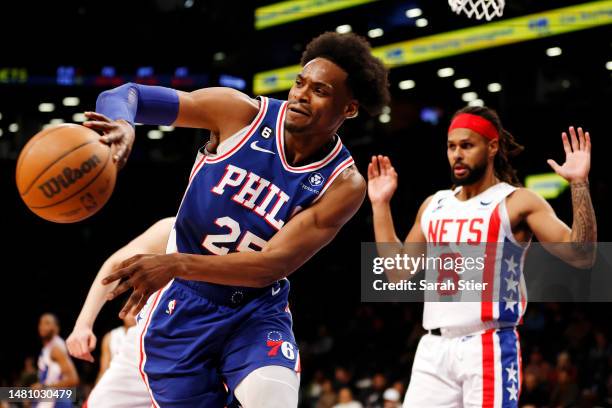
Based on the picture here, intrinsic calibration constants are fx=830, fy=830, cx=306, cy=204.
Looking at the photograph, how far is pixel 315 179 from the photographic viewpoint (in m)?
3.72

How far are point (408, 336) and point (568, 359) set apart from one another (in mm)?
4147

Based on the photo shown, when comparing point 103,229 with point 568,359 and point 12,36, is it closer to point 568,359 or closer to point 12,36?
point 12,36

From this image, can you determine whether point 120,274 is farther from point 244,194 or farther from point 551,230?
point 551,230

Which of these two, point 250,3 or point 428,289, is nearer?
point 428,289

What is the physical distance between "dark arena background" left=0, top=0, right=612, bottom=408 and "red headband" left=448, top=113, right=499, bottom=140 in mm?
5653

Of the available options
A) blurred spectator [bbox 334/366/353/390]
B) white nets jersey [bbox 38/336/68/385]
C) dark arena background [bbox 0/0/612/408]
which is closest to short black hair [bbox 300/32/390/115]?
white nets jersey [bbox 38/336/68/385]

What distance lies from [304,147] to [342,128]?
14208 millimetres

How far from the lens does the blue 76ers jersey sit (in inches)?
142

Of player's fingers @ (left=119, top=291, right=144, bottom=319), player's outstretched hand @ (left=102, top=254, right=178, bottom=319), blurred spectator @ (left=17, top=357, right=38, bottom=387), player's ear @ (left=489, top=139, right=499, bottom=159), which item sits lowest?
blurred spectator @ (left=17, top=357, right=38, bottom=387)

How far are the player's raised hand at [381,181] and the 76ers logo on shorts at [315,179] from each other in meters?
1.43

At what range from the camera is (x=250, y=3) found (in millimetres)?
16484

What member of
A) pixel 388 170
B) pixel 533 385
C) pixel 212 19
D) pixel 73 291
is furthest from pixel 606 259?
pixel 73 291
